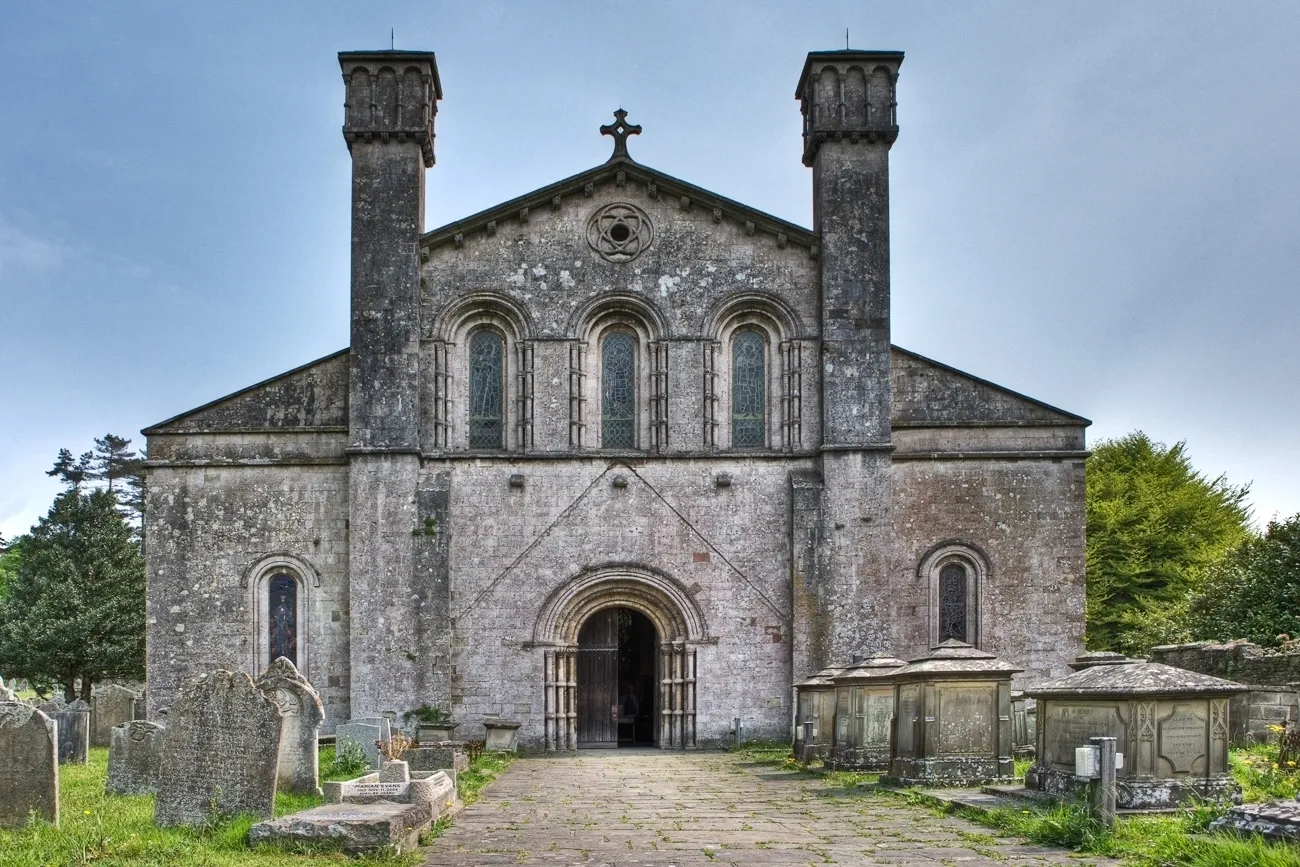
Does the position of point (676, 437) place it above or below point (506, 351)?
below

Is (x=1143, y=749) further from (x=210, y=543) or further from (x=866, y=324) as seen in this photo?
(x=210, y=543)

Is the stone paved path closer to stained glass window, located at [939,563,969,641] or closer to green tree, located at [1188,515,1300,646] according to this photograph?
stained glass window, located at [939,563,969,641]

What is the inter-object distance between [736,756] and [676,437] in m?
5.86

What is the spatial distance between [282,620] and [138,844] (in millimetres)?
13880

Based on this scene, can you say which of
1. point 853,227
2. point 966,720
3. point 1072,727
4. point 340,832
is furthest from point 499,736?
point 340,832

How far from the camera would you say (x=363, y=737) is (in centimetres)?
1883

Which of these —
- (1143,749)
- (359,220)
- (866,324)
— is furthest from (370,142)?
(1143,749)

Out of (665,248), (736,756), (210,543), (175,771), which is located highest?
(665,248)

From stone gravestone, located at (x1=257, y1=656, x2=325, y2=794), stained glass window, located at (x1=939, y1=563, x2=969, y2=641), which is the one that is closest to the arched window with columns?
stained glass window, located at (x1=939, y1=563, x2=969, y2=641)

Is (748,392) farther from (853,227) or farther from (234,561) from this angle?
(234,561)

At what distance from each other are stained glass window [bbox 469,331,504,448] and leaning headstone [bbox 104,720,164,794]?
9.99 m

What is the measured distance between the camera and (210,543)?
23609 millimetres

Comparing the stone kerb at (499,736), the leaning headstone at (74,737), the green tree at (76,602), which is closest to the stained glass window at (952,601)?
the stone kerb at (499,736)

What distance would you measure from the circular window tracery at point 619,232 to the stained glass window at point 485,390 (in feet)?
8.62
